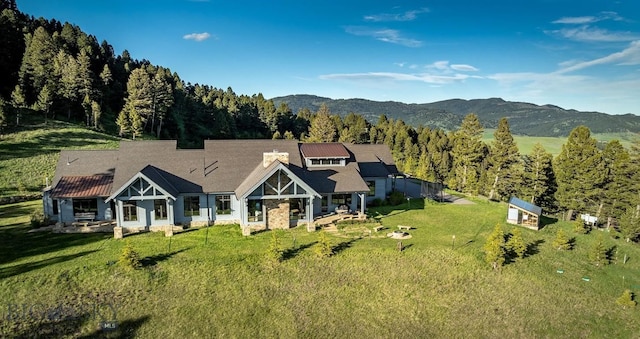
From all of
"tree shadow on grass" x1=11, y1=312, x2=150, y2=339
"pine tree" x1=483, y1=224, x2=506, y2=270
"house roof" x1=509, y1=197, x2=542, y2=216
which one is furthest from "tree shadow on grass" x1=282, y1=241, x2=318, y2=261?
"house roof" x1=509, y1=197, x2=542, y2=216

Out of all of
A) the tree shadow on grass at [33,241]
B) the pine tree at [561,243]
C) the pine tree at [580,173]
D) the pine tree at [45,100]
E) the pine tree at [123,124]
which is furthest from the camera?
the pine tree at [123,124]

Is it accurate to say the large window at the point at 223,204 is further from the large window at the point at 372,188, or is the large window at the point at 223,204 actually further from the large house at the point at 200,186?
the large window at the point at 372,188

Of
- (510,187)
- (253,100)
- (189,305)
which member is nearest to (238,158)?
(189,305)

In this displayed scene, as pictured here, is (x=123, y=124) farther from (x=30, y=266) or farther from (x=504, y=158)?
(x=504, y=158)

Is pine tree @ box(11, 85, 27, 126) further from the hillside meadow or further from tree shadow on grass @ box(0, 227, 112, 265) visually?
tree shadow on grass @ box(0, 227, 112, 265)

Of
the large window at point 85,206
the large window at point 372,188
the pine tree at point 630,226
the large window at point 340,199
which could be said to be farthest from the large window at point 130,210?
the pine tree at point 630,226

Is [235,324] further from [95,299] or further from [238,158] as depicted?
[238,158]
